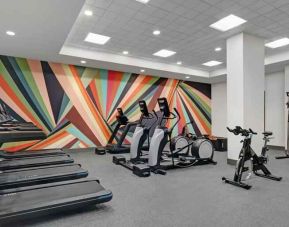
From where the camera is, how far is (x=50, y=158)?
489 cm

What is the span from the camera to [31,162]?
4.49 m

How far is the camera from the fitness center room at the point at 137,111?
2701 millimetres

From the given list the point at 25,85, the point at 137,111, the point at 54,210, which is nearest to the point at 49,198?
the point at 54,210

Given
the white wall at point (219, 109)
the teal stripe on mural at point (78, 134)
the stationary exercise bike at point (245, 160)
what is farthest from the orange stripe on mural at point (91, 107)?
the white wall at point (219, 109)

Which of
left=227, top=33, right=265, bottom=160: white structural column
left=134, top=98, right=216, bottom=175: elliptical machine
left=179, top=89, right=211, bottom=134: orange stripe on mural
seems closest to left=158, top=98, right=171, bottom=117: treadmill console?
left=134, top=98, right=216, bottom=175: elliptical machine

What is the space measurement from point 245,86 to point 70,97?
210 inches

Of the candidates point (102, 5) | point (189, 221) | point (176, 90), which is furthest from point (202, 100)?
point (189, 221)

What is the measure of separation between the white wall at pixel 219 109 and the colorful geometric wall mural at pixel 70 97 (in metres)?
2.86

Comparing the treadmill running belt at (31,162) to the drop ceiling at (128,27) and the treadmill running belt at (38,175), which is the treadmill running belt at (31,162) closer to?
the treadmill running belt at (38,175)

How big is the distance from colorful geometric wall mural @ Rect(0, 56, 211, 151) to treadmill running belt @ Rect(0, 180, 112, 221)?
417 centimetres

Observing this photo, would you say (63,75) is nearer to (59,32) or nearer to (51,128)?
(51,128)

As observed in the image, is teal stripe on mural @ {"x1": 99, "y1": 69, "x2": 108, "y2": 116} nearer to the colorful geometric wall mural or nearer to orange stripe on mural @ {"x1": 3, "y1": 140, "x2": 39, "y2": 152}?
the colorful geometric wall mural

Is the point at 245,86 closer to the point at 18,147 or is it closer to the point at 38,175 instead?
the point at 38,175

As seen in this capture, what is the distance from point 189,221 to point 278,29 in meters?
4.87
